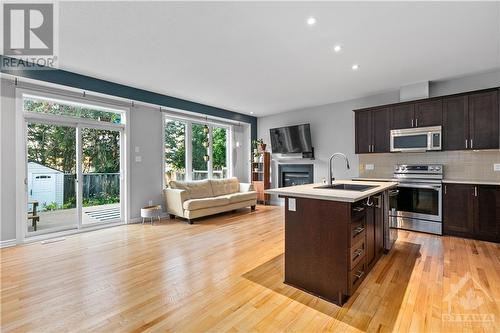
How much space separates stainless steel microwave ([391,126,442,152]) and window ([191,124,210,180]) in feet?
14.8

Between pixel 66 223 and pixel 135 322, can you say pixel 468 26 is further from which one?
pixel 66 223

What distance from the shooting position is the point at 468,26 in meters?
2.68

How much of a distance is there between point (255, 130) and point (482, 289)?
6.30 m

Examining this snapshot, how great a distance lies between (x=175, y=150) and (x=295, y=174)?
3.35 m

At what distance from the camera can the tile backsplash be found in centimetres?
396

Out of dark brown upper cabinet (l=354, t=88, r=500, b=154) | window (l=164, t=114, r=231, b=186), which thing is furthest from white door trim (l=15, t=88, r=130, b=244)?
dark brown upper cabinet (l=354, t=88, r=500, b=154)

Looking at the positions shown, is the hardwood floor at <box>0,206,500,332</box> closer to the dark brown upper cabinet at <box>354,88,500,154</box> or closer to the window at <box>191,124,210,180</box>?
the dark brown upper cabinet at <box>354,88,500,154</box>

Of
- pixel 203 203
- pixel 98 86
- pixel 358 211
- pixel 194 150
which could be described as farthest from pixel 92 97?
pixel 358 211

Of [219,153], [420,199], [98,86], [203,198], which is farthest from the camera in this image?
[219,153]

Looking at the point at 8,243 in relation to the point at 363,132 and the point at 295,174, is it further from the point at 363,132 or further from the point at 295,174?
the point at 363,132

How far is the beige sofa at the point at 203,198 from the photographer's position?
4.99 meters

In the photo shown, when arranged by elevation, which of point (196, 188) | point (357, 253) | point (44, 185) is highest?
point (44, 185)

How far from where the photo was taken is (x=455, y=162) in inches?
167

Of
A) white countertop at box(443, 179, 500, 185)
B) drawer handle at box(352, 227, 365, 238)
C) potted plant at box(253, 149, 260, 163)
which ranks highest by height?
potted plant at box(253, 149, 260, 163)
